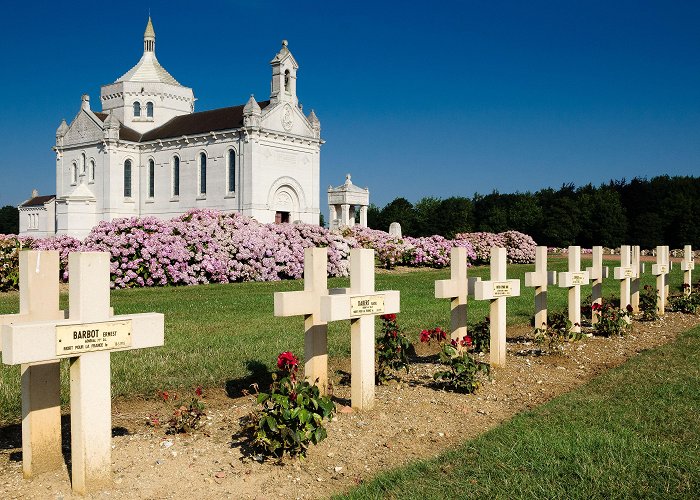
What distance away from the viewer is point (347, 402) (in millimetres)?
5848

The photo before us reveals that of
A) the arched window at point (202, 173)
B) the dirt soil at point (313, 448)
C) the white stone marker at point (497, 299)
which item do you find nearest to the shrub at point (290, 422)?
the dirt soil at point (313, 448)

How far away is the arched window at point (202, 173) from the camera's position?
4212 centimetres

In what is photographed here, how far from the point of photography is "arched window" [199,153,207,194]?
138ft

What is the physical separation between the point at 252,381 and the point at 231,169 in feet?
116

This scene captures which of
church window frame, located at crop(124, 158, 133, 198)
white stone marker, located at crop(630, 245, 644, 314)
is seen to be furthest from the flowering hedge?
church window frame, located at crop(124, 158, 133, 198)

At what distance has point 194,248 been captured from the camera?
62.5ft

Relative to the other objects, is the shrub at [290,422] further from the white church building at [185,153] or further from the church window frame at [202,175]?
the church window frame at [202,175]

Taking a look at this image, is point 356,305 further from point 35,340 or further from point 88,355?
point 35,340

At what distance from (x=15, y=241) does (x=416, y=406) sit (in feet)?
51.7

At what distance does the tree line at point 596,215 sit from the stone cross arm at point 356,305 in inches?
1898

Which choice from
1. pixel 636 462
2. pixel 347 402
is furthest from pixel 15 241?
pixel 636 462

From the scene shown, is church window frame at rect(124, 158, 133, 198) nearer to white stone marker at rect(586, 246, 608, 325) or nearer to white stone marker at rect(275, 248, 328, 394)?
white stone marker at rect(586, 246, 608, 325)

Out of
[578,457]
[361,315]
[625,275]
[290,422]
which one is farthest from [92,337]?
[625,275]

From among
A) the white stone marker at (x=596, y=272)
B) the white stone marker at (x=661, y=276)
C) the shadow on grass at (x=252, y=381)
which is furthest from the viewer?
the white stone marker at (x=661, y=276)
